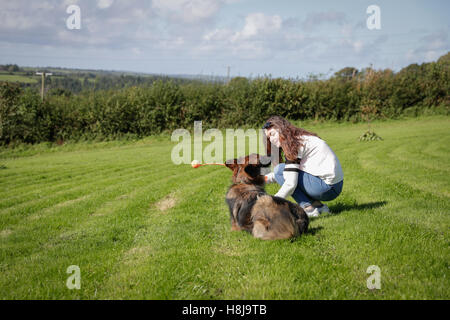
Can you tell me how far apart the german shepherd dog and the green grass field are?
0.15 metres

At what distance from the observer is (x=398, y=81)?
2391 centimetres

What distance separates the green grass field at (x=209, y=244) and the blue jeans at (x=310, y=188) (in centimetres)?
35

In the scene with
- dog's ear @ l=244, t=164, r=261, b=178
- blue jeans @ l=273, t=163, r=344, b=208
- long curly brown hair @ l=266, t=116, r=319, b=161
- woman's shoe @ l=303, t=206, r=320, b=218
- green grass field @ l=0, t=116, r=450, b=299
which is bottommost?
green grass field @ l=0, t=116, r=450, b=299

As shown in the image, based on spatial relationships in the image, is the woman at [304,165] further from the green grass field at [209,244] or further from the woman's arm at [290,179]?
the green grass field at [209,244]

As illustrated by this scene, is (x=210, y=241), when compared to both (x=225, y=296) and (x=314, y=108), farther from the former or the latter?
(x=314, y=108)

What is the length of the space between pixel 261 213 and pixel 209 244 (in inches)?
30.7

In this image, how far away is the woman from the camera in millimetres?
4270

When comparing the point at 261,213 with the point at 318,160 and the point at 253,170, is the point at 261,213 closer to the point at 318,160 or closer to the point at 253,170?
the point at 253,170

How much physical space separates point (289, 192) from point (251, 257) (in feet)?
3.96

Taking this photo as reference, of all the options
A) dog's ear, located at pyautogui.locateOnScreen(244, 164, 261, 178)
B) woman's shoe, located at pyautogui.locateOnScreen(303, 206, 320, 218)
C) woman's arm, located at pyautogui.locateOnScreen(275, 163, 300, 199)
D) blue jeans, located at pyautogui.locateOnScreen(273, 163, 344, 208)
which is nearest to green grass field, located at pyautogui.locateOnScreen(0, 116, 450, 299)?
woman's shoe, located at pyautogui.locateOnScreen(303, 206, 320, 218)

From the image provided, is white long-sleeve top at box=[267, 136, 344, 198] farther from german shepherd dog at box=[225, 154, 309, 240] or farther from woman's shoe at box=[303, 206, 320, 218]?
german shepherd dog at box=[225, 154, 309, 240]

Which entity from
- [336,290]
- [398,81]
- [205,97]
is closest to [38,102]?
[205,97]

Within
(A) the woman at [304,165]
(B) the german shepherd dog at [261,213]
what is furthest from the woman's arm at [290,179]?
(B) the german shepherd dog at [261,213]

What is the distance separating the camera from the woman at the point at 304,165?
4.27 meters
